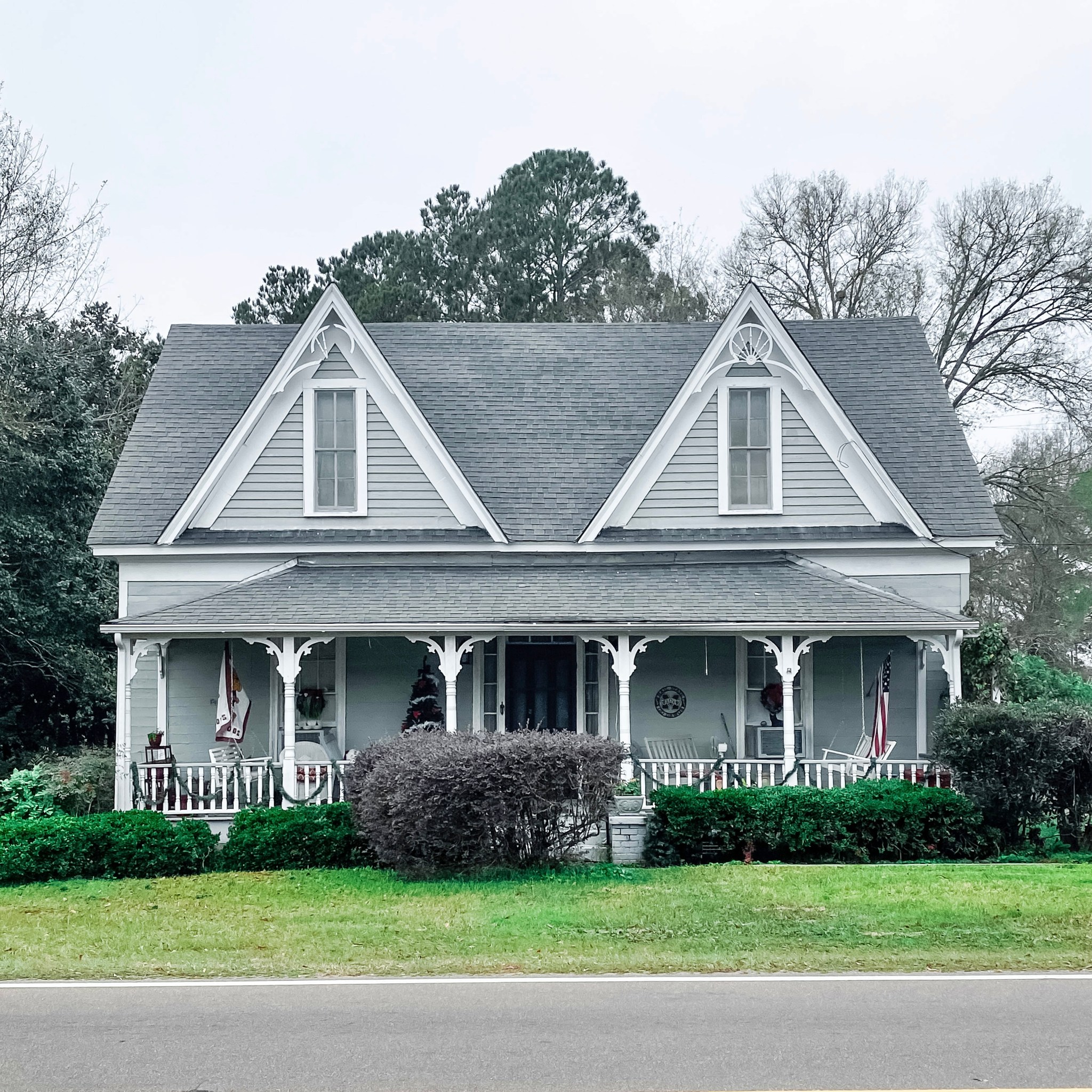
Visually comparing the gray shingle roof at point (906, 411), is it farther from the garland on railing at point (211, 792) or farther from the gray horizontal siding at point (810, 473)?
the garland on railing at point (211, 792)

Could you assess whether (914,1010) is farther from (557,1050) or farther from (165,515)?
(165,515)

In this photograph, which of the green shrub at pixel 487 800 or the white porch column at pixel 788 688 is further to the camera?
the white porch column at pixel 788 688

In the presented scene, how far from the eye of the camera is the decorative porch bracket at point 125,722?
17.6m

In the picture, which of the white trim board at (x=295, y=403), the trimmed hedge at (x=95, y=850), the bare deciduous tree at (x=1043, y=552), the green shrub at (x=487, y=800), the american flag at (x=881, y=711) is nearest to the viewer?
the green shrub at (x=487, y=800)

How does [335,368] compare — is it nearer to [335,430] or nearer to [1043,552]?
[335,430]

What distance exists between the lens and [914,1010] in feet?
28.3

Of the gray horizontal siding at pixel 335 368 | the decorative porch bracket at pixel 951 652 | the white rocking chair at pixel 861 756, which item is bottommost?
the white rocking chair at pixel 861 756

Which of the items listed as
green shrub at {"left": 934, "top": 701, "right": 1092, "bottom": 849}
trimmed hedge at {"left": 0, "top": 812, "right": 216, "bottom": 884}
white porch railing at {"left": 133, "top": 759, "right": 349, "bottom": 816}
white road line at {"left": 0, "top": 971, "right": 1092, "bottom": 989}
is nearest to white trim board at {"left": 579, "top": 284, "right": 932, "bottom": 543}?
green shrub at {"left": 934, "top": 701, "right": 1092, "bottom": 849}

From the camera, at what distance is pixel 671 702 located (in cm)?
1986

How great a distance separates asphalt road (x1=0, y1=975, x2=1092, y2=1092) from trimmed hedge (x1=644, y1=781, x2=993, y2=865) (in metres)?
5.80

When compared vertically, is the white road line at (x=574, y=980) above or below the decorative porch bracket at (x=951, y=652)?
below

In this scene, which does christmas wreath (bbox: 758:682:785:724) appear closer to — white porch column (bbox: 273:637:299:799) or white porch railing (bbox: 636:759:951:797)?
white porch railing (bbox: 636:759:951:797)

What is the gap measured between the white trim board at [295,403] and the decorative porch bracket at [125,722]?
1.98 m

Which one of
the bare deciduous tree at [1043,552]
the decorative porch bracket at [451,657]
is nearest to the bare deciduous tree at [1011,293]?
the bare deciduous tree at [1043,552]
